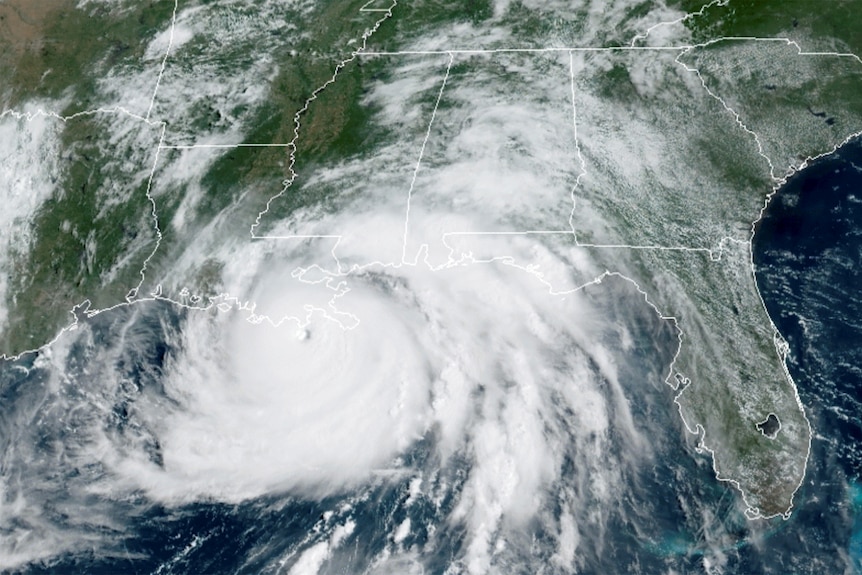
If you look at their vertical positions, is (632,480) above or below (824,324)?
below

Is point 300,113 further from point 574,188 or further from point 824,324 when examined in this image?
point 824,324

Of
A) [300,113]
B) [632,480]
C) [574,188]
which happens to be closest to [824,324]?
[632,480]

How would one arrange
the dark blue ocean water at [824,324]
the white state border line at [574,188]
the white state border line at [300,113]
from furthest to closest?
the white state border line at [300,113]
the white state border line at [574,188]
the dark blue ocean water at [824,324]

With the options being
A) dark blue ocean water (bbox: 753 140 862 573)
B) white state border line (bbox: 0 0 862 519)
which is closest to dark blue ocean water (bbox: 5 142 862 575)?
dark blue ocean water (bbox: 753 140 862 573)

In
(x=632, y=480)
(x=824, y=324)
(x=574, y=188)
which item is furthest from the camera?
(x=574, y=188)

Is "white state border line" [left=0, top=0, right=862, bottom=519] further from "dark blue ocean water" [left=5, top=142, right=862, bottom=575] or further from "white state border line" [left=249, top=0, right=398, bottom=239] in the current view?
"dark blue ocean water" [left=5, top=142, right=862, bottom=575]

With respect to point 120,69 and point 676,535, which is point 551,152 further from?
point 120,69

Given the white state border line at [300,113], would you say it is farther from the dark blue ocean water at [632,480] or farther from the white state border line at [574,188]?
the dark blue ocean water at [632,480]

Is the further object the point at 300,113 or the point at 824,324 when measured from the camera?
the point at 300,113

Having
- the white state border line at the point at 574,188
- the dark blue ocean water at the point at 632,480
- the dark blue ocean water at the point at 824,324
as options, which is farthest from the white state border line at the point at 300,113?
the dark blue ocean water at the point at 824,324

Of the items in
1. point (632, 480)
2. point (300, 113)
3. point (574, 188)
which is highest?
point (300, 113)

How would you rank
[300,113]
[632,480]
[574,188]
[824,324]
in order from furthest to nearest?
1. [300,113]
2. [574,188]
3. [824,324]
4. [632,480]
